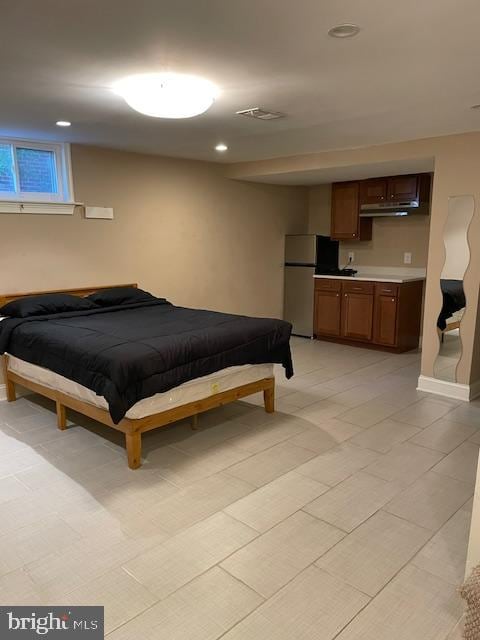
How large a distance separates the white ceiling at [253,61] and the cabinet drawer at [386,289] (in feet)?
6.75

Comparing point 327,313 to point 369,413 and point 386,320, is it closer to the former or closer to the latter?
point 386,320

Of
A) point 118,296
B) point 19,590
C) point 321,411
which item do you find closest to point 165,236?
point 118,296

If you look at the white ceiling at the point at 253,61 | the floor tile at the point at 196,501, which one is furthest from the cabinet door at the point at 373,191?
the floor tile at the point at 196,501

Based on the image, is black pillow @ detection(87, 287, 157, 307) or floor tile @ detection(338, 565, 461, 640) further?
black pillow @ detection(87, 287, 157, 307)

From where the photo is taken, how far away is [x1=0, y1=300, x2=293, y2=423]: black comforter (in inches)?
109

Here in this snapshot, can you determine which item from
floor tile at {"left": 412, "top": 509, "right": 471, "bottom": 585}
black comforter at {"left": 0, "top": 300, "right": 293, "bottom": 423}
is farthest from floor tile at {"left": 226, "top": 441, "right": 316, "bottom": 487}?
floor tile at {"left": 412, "top": 509, "right": 471, "bottom": 585}

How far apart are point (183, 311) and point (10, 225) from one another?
1.70m

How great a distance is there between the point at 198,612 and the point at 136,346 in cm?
156

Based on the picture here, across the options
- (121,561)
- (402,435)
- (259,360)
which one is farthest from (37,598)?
(402,435)

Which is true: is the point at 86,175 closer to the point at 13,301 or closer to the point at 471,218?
the point at 13,301

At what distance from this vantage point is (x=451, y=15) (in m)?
1.79

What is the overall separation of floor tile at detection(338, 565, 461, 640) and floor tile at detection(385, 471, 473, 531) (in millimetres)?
426

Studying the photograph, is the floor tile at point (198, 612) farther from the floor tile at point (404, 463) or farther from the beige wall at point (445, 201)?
the beige wall at point (445, 201)

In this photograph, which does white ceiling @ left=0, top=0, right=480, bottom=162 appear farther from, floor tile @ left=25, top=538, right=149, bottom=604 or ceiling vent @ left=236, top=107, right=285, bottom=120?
floor tile @ left=25, top=538, right=149, bottom=604
